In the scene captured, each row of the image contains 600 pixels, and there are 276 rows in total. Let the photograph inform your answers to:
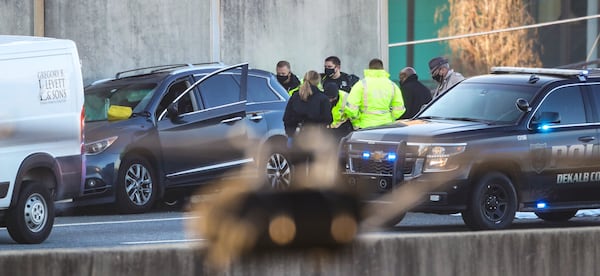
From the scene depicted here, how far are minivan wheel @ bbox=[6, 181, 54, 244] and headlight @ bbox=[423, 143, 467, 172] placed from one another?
3.30 metres

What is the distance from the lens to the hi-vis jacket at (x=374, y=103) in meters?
19.1

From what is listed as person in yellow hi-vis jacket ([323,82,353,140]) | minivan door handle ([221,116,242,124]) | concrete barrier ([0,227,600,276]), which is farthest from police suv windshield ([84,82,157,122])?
concrete barrier ([0,227,600,276])

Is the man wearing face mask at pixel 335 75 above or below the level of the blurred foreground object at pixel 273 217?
above

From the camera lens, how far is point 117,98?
769 inches

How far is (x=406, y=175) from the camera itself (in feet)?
50.0

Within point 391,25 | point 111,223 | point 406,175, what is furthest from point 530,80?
point 391,25

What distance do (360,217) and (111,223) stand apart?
33.1 feet

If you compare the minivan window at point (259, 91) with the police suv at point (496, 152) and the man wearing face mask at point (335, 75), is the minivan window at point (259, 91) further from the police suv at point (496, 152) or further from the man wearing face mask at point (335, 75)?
the police suv at point (496, 152)

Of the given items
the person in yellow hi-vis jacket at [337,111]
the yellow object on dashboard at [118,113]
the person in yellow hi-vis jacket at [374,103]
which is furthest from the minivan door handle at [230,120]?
the person in yellow hi-vis jacket at [374,103]

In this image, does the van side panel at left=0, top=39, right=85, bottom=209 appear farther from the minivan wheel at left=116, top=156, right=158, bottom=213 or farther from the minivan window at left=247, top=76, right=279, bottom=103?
the minivan window at left=247, top=76, right=279, bottom=103

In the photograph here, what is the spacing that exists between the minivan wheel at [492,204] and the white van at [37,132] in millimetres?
3510

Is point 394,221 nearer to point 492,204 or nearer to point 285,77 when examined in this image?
point 492,204

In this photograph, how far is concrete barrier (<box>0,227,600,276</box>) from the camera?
25.5 ft

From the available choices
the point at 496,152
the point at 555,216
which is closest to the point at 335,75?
the point at 555,216
